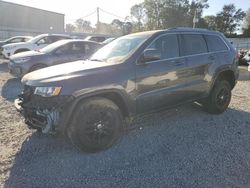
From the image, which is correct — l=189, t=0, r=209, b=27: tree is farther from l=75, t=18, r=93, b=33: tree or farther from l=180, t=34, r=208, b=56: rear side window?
l=180, t=34, r=208, b=56: rear side window

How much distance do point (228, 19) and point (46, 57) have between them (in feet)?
214

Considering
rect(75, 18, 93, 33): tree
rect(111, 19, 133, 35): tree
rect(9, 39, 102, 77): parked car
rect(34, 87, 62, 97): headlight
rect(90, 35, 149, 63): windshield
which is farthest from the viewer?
rect(75, 18, 93, 33): tree

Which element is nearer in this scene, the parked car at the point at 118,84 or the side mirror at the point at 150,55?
the parked car at the point at 118,84

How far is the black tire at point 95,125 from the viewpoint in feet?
11.3

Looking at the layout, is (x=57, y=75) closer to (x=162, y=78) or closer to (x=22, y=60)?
(x=162, y=78)

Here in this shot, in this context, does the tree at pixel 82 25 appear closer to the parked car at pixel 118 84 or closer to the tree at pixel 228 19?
the tree at pixel 228 19

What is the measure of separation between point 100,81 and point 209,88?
268 centimetres

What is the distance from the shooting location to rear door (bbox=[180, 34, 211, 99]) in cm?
466

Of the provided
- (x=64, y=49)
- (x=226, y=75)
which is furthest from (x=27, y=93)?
(x=64, y=49)

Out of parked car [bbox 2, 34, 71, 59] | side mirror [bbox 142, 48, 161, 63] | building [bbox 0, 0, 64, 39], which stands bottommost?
side mirror [bbox 142, 48, 161, 63]

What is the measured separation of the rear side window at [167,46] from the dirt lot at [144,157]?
139cm

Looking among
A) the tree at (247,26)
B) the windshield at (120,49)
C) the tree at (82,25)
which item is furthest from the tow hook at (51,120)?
the tree at (82,25)

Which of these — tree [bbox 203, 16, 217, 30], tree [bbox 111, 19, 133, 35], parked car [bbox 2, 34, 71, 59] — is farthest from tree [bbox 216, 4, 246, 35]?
parked car [bbox 2, 34, 71, 59]

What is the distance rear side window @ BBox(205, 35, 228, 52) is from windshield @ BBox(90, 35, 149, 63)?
65.5 inches
